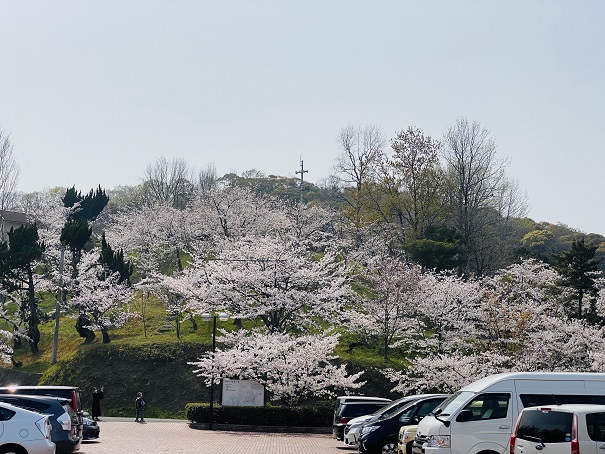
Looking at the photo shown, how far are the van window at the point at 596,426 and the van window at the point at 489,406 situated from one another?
186 inches

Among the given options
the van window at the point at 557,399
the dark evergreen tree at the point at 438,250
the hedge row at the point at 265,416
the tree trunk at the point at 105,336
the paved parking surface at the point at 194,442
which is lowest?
the paved parking surface at the point at 194,442

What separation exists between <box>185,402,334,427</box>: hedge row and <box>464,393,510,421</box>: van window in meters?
18.5

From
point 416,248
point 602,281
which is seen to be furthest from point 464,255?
point 602,281

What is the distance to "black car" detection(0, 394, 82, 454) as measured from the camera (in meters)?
17.1

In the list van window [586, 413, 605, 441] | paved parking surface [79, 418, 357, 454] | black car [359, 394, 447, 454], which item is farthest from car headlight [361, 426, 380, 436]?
van window [586, 413, 605, 441]

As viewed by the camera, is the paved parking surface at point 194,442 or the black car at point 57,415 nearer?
the black car at point 57,415

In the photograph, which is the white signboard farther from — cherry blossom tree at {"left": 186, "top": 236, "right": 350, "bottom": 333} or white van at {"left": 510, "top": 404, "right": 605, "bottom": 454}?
white van at {"left": 510, "top": 404, "right": 605, "bottom": 454}


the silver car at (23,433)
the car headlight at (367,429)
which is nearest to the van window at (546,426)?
the car headlight at (367,429)

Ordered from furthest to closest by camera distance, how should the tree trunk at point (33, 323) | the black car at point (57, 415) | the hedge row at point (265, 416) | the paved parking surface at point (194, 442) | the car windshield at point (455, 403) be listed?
the tree trunk at point (33, 323), the hedge row at point (265, 416), the paved parking surface at point (194, 442), the black car at point (57, 415), the car windshield at point (455, 403)

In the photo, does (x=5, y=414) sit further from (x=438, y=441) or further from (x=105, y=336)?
(x=105, y=336)

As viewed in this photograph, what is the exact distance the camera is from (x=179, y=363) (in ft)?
145

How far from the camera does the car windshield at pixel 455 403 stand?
618 inches

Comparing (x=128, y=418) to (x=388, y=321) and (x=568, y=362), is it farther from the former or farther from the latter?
(x=568, y=362)

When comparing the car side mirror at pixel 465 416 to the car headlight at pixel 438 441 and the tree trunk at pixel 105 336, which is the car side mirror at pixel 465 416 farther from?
the tree trunk at pixel 105 336
